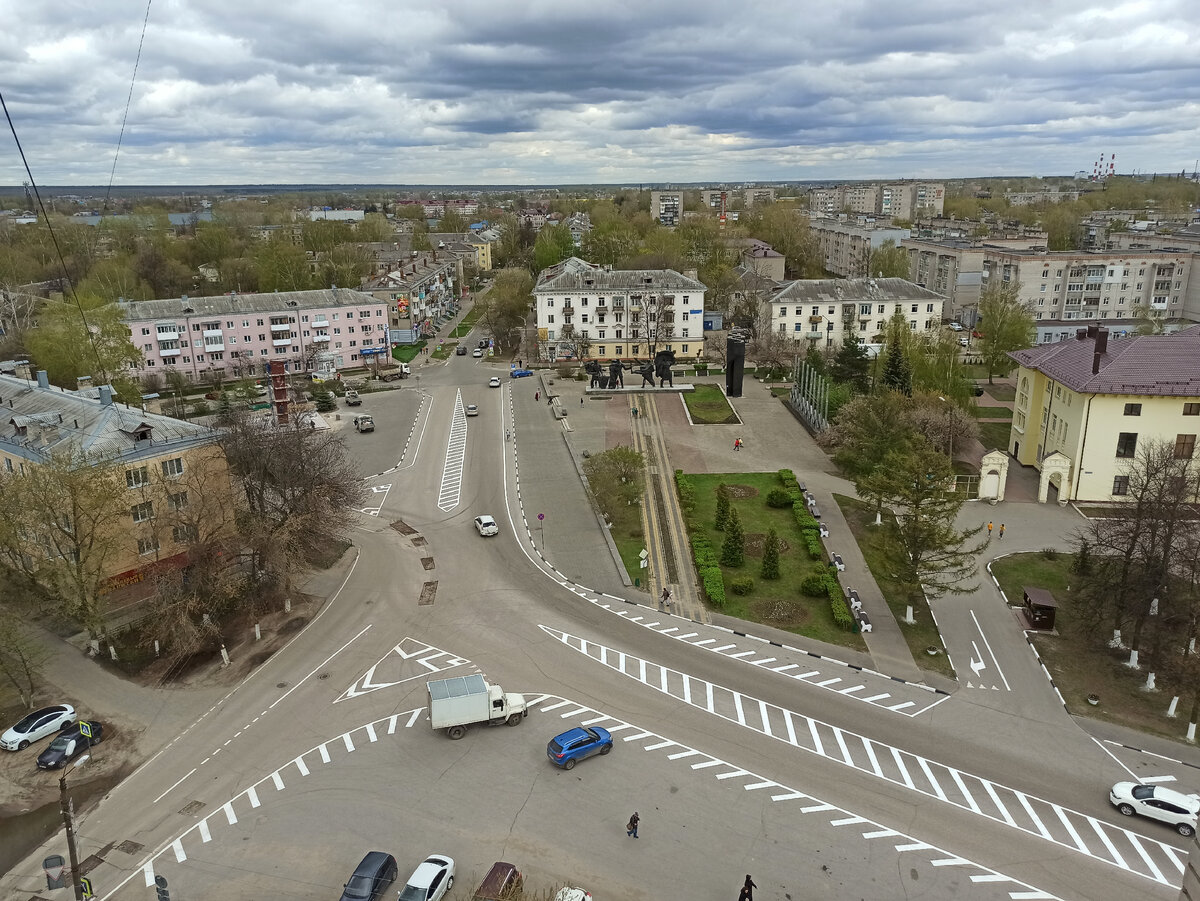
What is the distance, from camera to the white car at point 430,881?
18.2 m

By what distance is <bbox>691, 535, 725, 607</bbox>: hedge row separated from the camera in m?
33.0

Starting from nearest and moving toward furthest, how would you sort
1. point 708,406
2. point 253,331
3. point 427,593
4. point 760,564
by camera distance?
point 427,593
point 760,564
point 708,406
point 253,331

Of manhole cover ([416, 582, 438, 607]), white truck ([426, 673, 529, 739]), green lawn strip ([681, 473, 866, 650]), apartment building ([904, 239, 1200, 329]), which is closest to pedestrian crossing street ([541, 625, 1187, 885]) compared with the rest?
white truck ([426, 673, 529, 739])

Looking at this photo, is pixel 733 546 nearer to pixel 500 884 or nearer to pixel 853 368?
pixel 500 884

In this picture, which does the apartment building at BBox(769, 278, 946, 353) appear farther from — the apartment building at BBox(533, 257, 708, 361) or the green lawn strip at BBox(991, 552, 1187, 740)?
the green lawn strip at BBox(991, 552, 1187, 740)

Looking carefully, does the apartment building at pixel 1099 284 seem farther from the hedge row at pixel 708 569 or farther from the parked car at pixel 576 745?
the parked car at pixel 576 745

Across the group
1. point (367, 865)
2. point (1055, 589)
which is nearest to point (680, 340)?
point (1055, 589)

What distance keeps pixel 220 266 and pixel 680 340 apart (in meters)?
72.8

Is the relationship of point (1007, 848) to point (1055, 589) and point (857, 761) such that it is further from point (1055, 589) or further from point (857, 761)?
point (1055, 589)

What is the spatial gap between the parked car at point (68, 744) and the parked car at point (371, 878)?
11724 millimetres

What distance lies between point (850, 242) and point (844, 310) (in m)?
55.8

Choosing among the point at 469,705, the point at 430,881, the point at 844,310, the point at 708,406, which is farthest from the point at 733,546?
the point at 844,310

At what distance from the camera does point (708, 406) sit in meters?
64.7

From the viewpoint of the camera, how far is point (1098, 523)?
1289 inches
